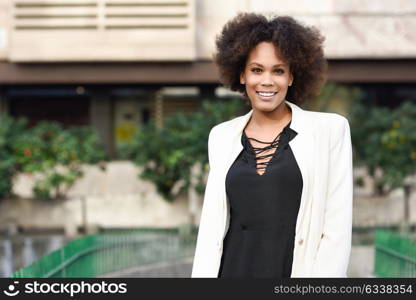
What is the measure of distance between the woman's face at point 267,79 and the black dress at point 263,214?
5.8 inches

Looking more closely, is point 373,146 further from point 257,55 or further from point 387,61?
point 257,55

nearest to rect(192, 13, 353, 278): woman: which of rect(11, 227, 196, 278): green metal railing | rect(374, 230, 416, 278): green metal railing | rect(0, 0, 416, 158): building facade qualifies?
rect(11, 227, 196, 278): green metal railing

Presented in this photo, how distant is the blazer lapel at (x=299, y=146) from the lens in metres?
3.02

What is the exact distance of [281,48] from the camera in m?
3.24

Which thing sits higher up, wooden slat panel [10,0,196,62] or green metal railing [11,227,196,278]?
wooden slat panel [10,0,196,62]

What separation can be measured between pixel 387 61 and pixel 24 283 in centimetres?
1661

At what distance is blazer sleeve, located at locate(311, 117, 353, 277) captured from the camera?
9.78 feet

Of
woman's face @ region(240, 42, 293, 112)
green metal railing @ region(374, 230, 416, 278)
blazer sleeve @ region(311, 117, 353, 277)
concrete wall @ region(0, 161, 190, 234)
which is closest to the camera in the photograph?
blazer sleeve @ region(311, 117, 353, 277)

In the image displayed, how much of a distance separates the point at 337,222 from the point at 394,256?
4100mm

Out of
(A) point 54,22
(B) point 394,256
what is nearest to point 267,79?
(B) point 394,256

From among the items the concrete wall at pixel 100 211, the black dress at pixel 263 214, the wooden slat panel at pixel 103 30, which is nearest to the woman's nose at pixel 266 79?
the black dress at pixel 263 214

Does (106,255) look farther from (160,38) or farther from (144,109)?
(144,109)

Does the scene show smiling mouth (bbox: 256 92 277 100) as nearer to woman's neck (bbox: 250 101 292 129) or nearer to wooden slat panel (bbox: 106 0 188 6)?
woman's neck (bbox: 250 101 292 129)

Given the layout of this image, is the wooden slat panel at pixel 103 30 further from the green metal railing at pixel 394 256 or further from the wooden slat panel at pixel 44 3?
the green metal railing at pixel 394 256
